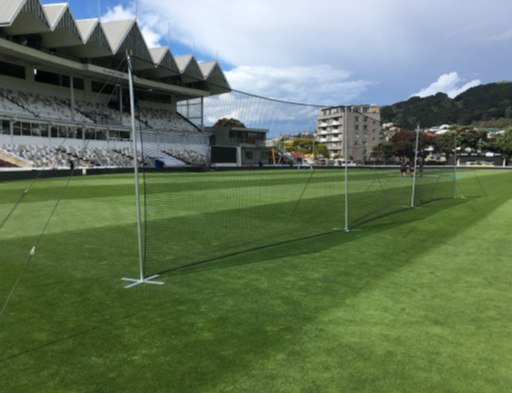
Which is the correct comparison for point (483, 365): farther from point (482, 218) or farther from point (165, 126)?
point (165, 126)

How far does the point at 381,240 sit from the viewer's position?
28.2ft

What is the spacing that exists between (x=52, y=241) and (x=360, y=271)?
6574 millimetres

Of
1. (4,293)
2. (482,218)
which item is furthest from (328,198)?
(4,293)

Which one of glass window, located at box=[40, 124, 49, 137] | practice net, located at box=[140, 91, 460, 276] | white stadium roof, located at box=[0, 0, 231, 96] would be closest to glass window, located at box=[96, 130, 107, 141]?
glass window, located at box=[40, 124, 49, 137]

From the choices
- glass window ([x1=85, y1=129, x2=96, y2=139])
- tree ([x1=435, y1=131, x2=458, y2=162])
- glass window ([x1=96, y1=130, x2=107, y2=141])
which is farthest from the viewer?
tree ([x1=435, y1=131, x2=458, y2=162])

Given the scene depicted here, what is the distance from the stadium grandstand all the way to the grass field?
26.4 metres

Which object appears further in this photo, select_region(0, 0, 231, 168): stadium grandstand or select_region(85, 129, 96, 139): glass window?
select_region(85, 129, 96, 139): glass window

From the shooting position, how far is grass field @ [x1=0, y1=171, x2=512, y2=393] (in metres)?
3.21

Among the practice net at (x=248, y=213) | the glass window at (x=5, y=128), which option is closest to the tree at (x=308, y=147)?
the glass window at (x=5, y=128)

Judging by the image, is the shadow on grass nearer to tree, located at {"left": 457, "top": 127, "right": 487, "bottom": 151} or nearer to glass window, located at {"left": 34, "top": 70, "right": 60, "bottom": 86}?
glass window, located at {"left": 34, "top": 70, "right": 60, "bottom": 86}

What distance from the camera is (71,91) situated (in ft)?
156

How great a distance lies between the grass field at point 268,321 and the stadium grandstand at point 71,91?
26.4 metres

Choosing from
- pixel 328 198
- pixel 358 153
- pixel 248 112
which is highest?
pixel 248 112

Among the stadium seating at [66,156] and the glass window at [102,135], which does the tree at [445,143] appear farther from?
the glass window at [102,135]
